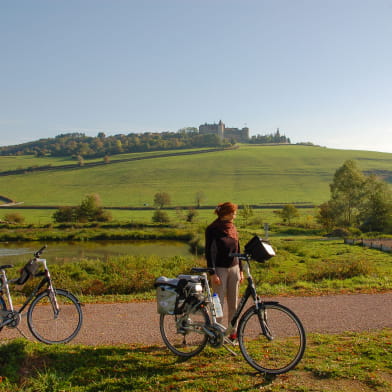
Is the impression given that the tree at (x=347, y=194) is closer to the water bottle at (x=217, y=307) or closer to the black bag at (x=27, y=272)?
the water bottle at (x=217, y=307)

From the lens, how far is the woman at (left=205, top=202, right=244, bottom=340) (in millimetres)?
6199

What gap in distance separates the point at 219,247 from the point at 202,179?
104 m

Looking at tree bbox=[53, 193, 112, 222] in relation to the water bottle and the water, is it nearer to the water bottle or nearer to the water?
the water

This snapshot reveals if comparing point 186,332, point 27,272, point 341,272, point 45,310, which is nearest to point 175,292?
point 186,332

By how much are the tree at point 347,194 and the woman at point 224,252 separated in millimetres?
51727

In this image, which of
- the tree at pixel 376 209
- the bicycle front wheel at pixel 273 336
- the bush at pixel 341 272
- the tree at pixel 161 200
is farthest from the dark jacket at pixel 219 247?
the tree at pixel 161 200

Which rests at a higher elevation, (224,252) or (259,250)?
(259,250)

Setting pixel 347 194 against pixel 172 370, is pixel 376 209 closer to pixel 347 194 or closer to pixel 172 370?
pixel 347 194

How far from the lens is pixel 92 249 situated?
4303cm

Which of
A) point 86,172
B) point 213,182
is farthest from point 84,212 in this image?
point 86,172

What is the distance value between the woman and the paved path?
148 cm

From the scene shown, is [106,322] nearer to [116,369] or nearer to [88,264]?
[116,369]

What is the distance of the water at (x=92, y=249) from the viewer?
3794cm

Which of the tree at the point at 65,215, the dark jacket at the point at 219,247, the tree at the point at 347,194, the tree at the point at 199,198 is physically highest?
the dark jacket at the point at 219,247
